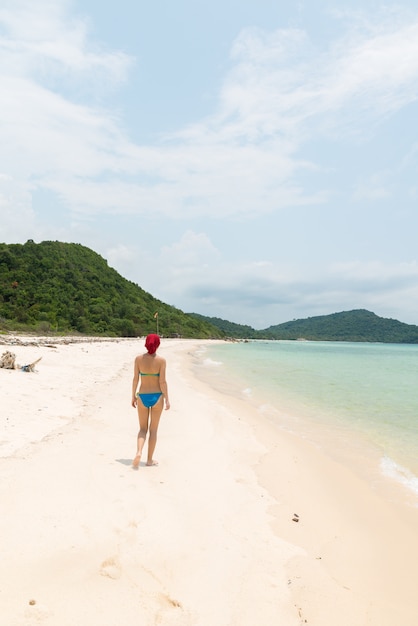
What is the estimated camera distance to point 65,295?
85000 mm

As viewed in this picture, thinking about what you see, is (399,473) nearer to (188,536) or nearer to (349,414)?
(188,536)

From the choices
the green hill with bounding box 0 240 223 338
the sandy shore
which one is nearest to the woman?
the sandy shore

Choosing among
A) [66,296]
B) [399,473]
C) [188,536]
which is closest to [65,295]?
[66,296]

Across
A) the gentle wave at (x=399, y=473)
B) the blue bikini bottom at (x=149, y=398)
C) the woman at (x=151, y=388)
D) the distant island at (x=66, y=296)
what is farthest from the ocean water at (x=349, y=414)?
the distant island at (x=66, y=296)

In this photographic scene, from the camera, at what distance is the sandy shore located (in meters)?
3.08

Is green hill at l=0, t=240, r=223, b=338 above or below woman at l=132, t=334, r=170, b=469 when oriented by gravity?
above

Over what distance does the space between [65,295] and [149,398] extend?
277ft

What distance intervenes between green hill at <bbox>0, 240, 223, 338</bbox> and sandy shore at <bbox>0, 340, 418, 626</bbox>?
5302 centimetres

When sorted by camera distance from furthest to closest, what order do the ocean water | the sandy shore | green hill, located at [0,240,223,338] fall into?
1. green hill, located at [0,240,223,338]
2. the ocean water
3. the sandy shore

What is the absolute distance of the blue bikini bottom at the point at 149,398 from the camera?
20.6 ft

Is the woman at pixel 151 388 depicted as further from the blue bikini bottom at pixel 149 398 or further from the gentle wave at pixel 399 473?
the gentle wave at pixel 399 473

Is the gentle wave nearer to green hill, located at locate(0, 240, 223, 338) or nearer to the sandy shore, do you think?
the sandy shore

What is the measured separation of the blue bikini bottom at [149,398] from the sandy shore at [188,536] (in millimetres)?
966

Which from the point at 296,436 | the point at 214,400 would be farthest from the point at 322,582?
the point at 214,400
